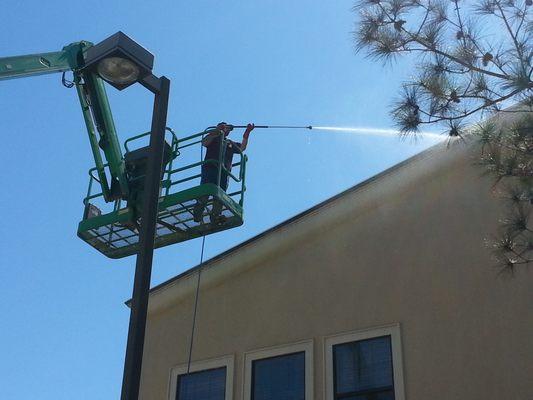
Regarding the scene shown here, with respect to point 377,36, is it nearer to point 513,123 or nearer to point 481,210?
point 513,123

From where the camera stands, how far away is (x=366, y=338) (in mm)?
10461

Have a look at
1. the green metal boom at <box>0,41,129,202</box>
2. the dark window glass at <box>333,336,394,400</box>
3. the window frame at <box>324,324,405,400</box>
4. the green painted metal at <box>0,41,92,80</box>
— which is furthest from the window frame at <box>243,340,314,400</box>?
the green painted metal at <box>0,41,92,80</box>

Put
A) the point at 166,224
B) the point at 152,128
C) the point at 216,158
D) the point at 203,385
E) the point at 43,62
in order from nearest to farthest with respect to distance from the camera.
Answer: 1. the point at 152,128
2. the point at 203,385
3. the point at 166,224
4. the point at 216,158
5. the point at 43,62

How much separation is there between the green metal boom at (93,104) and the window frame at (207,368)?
2873 mm

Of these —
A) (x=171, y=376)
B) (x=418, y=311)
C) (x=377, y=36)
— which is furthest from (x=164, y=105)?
(x=171, y=376)

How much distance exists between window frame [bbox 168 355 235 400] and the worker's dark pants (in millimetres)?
2157

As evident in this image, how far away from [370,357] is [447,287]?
126 centimetres

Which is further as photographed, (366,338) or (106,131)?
(106,131)

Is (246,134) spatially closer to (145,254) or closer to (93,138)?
Result: (93,138)

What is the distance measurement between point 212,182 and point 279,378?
3275 millimetres

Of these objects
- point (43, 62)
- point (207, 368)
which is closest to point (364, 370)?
point (207, 368)

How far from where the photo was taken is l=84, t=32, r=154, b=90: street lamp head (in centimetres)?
700

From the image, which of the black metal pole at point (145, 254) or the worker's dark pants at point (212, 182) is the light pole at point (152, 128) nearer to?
the black metal pole at point (145, 254)

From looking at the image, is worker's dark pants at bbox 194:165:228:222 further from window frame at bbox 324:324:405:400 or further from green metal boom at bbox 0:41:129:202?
window frame at bbox 324:324:405:400
